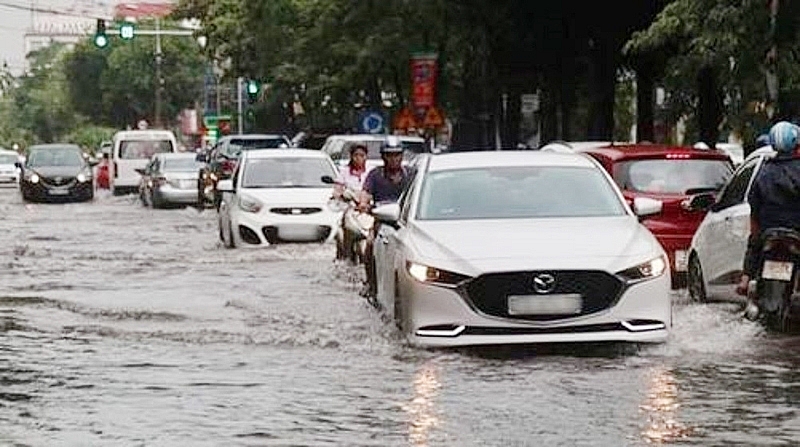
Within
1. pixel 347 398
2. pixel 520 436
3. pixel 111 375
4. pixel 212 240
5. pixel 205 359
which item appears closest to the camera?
pixel 520 436

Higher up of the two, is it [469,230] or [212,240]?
[469,230]

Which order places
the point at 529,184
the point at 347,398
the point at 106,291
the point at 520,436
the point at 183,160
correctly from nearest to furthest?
1. the point at 520,436
2. the point at 347,398
3. the point at 529,184
4. the point at 106,291
5. the point at 183,160

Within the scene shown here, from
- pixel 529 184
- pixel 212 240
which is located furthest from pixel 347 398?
pixel 212 240

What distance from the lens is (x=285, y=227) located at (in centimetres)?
2475

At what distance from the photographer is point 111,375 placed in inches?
471

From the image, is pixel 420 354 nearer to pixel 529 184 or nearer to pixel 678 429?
pixel 529 184

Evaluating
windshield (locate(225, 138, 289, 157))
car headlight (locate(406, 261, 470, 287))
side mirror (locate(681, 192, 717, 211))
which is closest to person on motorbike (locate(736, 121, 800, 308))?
side mirror (locate(681, 192, 717, 211))

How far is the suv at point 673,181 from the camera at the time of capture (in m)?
17.8

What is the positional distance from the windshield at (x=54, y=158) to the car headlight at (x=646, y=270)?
38.3 meters

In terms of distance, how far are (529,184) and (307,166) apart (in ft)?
41.0

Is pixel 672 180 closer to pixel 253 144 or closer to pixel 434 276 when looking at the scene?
pixel 434 276

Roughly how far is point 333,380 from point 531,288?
1.50m

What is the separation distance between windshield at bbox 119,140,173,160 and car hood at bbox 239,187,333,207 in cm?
2806

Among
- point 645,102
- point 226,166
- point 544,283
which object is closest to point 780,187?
point 544,283
